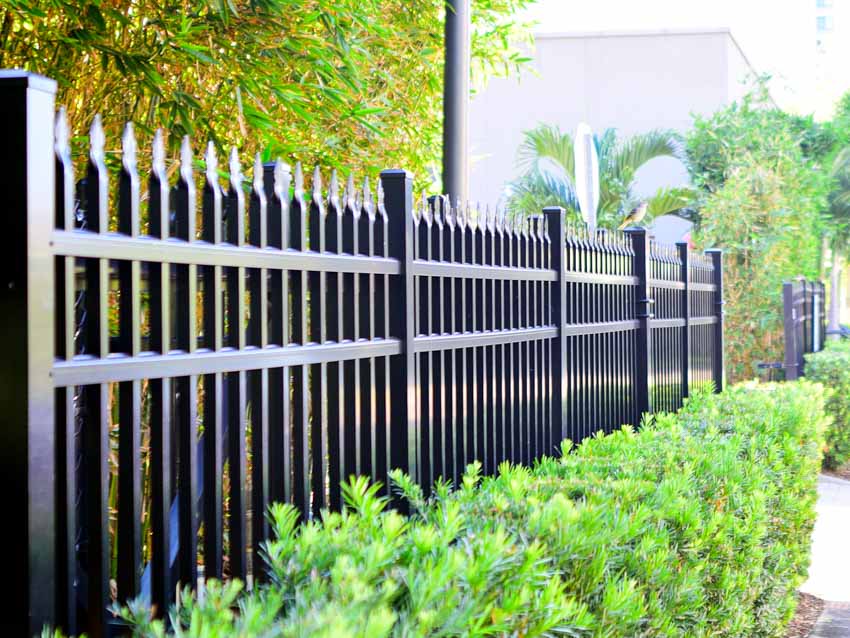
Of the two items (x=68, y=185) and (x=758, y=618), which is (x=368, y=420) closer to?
(x=68, y=185)

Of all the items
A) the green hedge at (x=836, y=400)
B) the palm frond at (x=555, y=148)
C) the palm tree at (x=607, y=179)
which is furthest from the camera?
the palm frond at (x=555, y=148)

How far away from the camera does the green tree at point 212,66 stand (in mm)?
4684

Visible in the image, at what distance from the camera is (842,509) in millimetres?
9750

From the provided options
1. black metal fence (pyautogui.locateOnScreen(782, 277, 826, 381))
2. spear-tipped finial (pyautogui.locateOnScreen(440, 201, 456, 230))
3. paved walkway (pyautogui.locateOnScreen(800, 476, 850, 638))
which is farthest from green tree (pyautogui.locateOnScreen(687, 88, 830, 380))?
spear-tipped finial (pyautogui.locateOnScreen(440, 201, 456, 230))

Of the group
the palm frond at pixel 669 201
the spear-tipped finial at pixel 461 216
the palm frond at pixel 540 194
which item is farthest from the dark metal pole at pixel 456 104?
the palm frond at pixel 669 201

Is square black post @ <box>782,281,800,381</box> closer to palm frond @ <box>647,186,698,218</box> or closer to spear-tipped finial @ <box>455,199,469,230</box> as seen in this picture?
palm frond @ <box>647,186,698,218</box>

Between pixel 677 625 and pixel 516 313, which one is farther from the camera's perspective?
pixel 516 313

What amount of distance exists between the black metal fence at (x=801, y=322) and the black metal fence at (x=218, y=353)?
8.65 metres

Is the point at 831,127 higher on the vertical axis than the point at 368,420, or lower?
higher

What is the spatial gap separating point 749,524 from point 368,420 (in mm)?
1933

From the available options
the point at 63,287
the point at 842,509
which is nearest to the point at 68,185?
the point at 63,287

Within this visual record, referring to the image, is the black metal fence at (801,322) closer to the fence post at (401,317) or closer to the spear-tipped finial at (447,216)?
the spear-tipped finial at (447,216)

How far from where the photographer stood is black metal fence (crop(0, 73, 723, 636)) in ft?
6.77

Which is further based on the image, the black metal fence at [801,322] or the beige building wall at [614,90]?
the beige building wall at [614,90]
